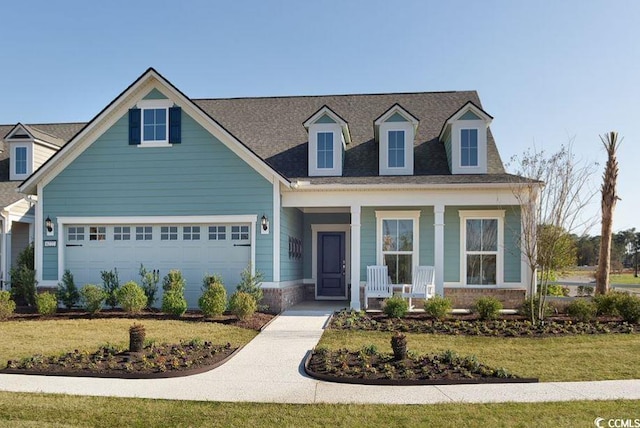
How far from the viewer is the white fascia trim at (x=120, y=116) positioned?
14633mm

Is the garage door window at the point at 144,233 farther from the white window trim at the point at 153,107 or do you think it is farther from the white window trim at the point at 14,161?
the white window trim at the point at 14,161

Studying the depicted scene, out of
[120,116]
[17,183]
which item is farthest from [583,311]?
[17,183]

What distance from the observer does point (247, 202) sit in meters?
14.8

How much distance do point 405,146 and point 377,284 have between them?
4369 millimetres

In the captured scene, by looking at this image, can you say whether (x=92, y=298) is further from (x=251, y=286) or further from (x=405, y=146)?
(x=405, y=146)

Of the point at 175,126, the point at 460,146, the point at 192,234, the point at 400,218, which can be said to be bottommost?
the point at 192,234

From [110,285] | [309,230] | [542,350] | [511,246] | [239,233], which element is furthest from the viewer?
[309,230]

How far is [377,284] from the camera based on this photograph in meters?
15.1

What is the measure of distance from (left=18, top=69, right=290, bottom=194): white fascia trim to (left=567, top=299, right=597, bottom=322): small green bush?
7772 millimetres

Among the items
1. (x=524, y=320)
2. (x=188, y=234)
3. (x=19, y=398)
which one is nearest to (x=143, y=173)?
(x=188, y=234)

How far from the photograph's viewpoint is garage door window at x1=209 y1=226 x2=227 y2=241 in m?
15.1

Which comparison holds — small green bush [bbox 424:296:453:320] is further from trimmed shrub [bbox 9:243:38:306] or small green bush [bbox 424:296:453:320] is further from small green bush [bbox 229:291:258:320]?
trimmed shrub [bbox 9:243:38:306]

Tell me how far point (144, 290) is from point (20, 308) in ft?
12.5

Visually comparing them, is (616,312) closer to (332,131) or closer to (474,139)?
(474,139)
